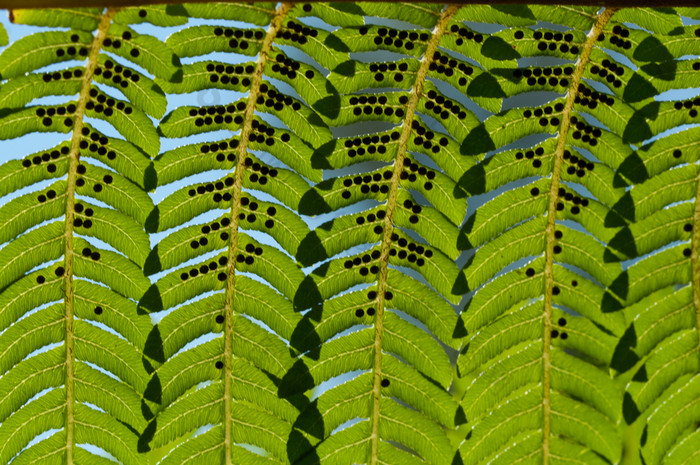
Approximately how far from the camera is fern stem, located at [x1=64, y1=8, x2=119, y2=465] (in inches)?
97.3

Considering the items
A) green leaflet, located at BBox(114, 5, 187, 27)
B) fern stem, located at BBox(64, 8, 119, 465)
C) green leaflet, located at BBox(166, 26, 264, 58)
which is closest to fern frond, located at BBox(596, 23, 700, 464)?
green leaflet, located at BBox(166, 26, 264, 58)

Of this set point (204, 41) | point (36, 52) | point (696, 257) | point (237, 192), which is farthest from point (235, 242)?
point (696, 257)

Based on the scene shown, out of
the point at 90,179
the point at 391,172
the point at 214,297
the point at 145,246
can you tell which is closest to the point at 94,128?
the point at 90,179

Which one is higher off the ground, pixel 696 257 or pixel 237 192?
pixel 237 192

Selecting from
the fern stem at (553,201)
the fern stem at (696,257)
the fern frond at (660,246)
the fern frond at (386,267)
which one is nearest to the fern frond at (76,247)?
the fern frond at (386,267)

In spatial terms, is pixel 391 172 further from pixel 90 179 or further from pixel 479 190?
Answer: pixel 90 179

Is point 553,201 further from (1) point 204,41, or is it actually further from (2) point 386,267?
(1) point 204,41

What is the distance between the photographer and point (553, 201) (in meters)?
2.66

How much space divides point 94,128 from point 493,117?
163cm

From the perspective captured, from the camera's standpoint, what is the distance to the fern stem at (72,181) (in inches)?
97.3

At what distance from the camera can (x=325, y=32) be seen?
260 cm

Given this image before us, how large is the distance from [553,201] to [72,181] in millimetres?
1974

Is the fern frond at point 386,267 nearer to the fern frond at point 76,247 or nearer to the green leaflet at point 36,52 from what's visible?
the fern frond at point 76,247

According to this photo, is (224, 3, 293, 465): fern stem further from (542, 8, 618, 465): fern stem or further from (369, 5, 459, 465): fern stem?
(542, 8, 618, 465): fern stem
